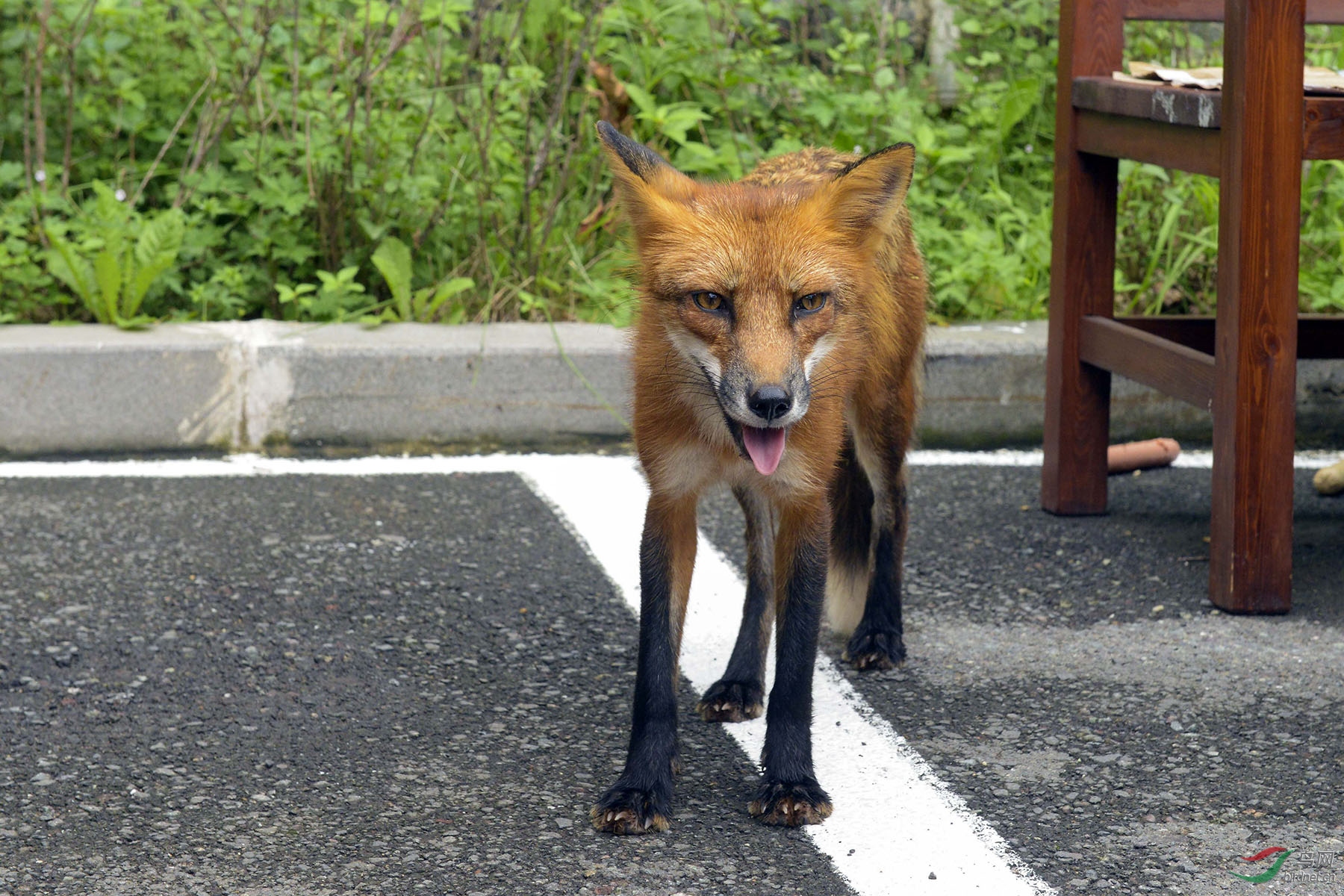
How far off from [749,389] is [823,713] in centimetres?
102

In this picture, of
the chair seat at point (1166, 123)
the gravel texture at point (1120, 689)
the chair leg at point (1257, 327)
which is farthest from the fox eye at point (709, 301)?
the chair seat at point (1166, 123)

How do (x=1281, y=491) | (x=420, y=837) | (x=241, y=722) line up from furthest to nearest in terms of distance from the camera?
(x=1281, y=491) → (x=241, y=722) → (x=420, y=837)

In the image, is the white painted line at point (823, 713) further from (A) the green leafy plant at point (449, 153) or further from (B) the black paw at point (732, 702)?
(A) the green leafy plant at point (449, 153)

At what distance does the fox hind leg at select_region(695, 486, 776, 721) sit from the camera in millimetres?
3447

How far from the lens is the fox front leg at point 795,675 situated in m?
2.94

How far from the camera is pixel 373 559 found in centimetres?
436

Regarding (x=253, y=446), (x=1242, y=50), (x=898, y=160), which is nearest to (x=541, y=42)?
(x=253, y=446)

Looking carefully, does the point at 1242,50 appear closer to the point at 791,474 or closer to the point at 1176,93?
the point at 1176,93

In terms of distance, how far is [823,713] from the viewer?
11.4 ft

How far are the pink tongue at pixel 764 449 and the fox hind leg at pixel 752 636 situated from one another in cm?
56

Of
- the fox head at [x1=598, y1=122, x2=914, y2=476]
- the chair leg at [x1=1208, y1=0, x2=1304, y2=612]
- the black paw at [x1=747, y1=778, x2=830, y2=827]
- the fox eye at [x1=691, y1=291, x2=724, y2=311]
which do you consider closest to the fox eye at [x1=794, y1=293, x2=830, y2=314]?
the fox head at [x1=598, y1=122, x2=914, y2=476]

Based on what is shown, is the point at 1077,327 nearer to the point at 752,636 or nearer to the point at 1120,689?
the point at 1120,689

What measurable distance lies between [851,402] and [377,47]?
339 centimetres

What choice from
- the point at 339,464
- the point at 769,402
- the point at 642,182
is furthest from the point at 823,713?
the point at 339,464
